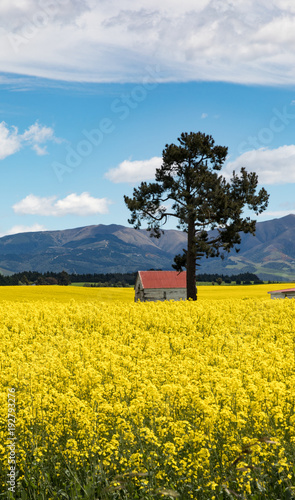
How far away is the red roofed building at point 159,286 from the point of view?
56562 mm

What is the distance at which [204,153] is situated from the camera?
4078 cm

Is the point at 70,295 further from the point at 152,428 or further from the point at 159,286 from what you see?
the point at 152,428

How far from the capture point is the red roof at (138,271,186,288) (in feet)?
189


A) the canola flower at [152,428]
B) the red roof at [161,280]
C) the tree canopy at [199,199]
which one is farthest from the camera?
the red roof at [161,280]

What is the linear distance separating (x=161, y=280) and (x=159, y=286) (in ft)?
4.75

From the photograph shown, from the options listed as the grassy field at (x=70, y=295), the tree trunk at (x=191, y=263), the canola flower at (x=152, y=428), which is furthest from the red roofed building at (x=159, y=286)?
the canola flower at (x=152, y=428)

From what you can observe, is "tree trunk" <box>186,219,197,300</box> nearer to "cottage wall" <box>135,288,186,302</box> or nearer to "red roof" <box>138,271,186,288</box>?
"cottage wall" <box>135,288,186,302</box>

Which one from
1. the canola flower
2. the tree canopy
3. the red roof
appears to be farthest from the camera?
the red roof

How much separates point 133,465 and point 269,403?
2.65m

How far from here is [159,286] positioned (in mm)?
57375

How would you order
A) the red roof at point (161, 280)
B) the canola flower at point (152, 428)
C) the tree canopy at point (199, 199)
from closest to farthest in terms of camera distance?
the canola flower at point (152, 428), the tree canopy at point (199, 199), the red roof at point (161, 280)

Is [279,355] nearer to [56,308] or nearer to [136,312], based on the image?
[136,312]

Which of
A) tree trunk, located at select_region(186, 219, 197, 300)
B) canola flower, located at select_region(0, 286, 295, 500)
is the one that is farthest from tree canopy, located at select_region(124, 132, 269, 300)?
canola flower, located at select_region(0, 286, 295, 500)

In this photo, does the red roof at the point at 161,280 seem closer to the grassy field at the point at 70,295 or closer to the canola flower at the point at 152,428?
the grassy field at the point at 70,295
